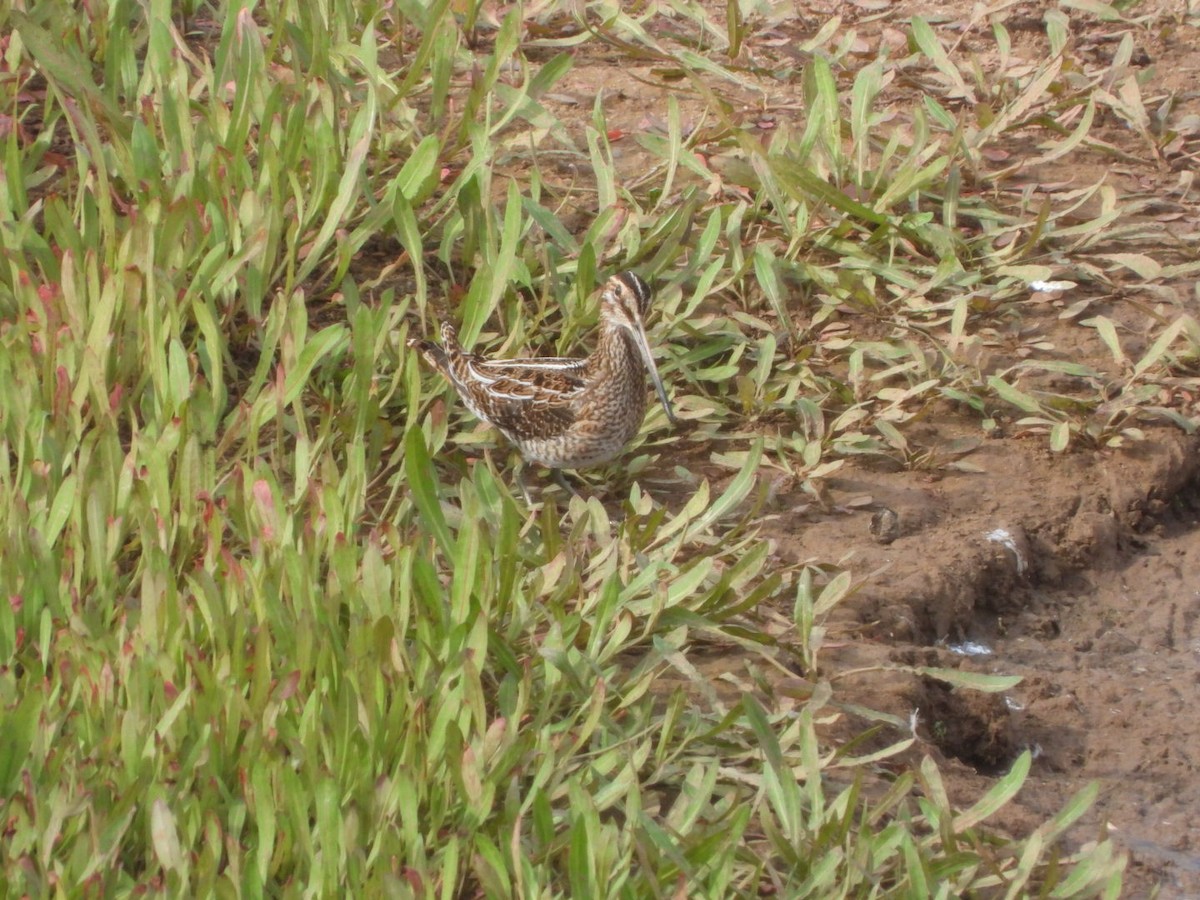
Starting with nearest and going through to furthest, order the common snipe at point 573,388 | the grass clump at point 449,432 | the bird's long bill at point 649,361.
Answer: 1. the grass clump at point 449,432
2. the common snipe at point 573,388
3. the bird's long bill at point 649,361

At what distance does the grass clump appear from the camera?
318 centimetres

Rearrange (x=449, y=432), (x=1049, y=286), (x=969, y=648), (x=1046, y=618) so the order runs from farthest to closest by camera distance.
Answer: (x=1049, y=286) → (x=449, y=432) → (x=1046, y=618) → (x=969, y=648)

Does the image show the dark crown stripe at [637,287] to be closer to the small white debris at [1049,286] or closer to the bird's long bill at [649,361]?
the bird's long bill at [649,361]

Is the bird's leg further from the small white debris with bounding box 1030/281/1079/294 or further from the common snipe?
the small white debris with bounding box 1030/281/1079/294

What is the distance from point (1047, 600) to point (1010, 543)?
19 centimetres

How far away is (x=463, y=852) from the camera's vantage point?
3.18 metres

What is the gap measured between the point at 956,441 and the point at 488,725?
2016 millimetres

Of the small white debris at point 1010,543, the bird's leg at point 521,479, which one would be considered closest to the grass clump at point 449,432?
the bird's leg at point 521,479

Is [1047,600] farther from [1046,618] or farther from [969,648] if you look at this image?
[969,648]

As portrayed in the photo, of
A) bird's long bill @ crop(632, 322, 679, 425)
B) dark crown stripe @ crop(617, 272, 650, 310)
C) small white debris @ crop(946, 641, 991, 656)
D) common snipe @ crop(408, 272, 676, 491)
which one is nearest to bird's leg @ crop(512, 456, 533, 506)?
common snipe @ crop(408, 272, 676, 491)

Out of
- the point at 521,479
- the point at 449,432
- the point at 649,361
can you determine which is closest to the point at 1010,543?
the point at 649,361

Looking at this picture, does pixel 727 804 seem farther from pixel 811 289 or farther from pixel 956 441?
pixel 811 289

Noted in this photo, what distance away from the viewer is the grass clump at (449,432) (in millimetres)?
3176

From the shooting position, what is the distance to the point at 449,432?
4.97m
